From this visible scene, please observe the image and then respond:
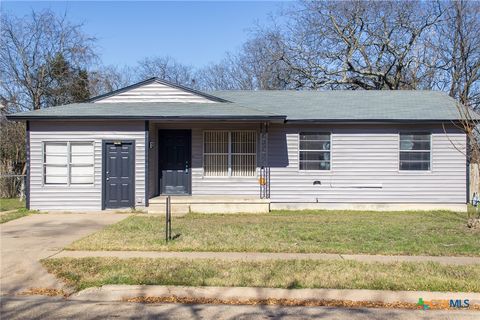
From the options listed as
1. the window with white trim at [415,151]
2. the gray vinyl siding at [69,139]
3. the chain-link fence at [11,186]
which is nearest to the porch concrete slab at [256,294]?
the gray vinyl siding at [69,139]

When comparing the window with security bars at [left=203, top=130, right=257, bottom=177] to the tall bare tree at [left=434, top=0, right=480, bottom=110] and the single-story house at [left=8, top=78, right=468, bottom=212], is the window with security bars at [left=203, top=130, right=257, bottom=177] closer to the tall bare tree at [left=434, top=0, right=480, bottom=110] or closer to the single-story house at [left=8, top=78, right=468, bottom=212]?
the single-story house at [left=8, top=78, right=468, bottom=212]

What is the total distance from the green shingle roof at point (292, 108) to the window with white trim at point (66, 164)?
3.58 feet

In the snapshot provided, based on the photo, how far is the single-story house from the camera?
14.8 metres

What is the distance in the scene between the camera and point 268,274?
6.90 meters

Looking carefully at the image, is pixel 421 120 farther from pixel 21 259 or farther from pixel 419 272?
pixel 21 259

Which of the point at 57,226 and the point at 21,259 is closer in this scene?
the point at 21,259

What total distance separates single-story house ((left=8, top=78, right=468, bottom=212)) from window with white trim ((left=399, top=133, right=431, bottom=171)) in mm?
34

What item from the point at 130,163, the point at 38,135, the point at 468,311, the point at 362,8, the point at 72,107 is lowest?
the point at 468,311

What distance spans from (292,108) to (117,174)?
6.59m

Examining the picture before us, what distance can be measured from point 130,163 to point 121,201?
50.1 inches

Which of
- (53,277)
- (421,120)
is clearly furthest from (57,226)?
(421,120)

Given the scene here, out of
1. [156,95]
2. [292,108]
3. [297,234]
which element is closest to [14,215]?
[156,95]

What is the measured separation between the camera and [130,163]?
14.8 meters

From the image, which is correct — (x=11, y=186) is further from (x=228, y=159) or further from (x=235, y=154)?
(x=235, y=154)
